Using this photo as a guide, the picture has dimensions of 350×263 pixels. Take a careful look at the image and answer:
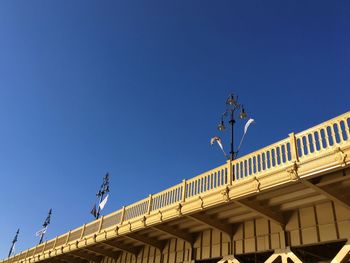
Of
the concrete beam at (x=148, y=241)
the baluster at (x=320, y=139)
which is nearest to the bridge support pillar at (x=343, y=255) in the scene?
the baluster at (x=320, y=139)

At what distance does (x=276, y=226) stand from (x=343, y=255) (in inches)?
110

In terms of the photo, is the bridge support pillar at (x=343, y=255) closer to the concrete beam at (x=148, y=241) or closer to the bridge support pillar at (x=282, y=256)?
the bridge support pillar at (x=282, y=256)

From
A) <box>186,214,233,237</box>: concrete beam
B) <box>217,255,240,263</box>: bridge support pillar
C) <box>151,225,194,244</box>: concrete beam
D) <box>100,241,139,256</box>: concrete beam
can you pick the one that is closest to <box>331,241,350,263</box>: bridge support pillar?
<box>217,255,240,263</box>: bridge support pillar

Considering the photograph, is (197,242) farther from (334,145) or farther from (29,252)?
(29,252)

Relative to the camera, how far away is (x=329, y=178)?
30.2 ft

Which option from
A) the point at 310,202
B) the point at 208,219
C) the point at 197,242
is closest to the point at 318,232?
the point at 310,202

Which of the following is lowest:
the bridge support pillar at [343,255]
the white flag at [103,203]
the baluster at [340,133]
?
the bridge support pillar at [343,255]

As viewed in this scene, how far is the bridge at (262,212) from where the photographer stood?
920 cm

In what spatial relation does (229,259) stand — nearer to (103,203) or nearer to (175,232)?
(175,232)

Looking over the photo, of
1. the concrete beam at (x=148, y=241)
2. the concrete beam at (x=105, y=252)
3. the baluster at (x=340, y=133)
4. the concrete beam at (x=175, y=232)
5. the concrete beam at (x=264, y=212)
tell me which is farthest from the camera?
the concrete beam at (x=105, y=252)

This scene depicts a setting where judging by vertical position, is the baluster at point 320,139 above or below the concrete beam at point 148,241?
above

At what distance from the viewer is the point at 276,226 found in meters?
11.9

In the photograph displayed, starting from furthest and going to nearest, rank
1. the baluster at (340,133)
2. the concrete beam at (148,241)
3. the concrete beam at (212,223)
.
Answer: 1. the concrete beam at (148,241)
2. the concrete beam at (212,223)
3. the baluster at (340,133)

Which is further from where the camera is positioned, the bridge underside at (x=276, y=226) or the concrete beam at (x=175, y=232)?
the concrete beam at (x=175, y=232)
